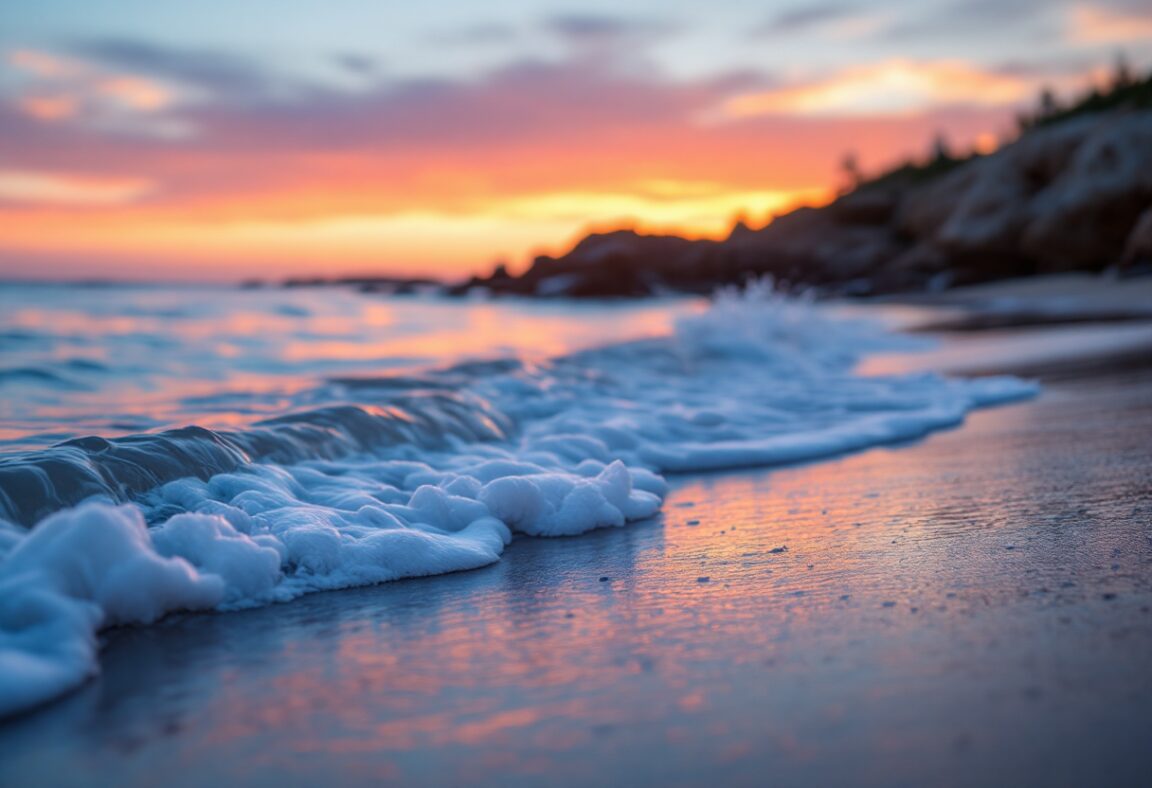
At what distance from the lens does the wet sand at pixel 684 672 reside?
1.28m

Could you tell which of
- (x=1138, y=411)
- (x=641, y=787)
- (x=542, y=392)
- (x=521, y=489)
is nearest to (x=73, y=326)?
(x=542, y=392)

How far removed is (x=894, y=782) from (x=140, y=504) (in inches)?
86.9

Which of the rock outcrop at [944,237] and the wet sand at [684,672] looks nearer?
the wet sand at [684,672]

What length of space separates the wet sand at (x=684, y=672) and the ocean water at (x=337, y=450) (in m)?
0.13

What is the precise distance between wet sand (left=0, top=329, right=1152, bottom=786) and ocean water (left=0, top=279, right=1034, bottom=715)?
13 cm

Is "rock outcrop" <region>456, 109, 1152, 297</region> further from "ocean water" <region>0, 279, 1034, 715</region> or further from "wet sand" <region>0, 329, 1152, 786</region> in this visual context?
"wet sand" <region>0, 329, 1152, 786</region>

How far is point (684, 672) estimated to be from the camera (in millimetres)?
1591

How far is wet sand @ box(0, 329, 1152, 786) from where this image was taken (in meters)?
1.28

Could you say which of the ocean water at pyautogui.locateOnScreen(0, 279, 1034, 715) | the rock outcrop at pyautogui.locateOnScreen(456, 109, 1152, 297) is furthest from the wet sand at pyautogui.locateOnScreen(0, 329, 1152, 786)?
the rock outcrop at pyautogui.locateOnScreen(456, 109, 1152, 297)

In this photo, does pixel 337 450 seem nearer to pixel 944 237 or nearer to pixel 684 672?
pixel 684 672

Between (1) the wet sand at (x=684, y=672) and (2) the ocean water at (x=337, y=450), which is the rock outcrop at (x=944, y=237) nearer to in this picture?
(2) the ocean water at (x=337, y=450)

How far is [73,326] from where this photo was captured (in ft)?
35.5

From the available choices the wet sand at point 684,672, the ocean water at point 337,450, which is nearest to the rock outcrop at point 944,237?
the ocean water at point 337,450

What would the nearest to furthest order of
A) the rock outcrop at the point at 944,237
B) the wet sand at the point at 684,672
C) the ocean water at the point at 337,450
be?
the wet sand at the point at 684,672 → the ocean water at the point at 337,450 → the rock outcrop at the point at 944,237
